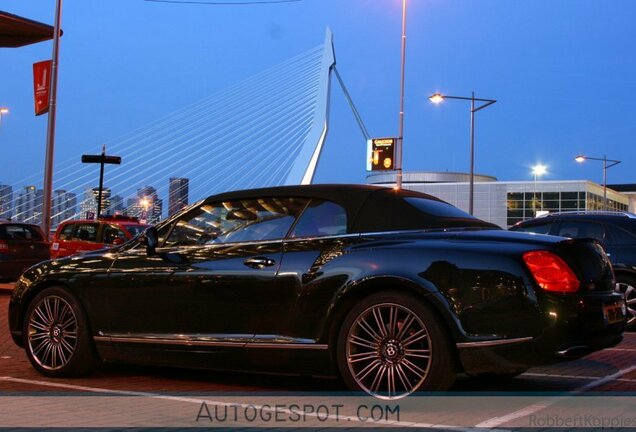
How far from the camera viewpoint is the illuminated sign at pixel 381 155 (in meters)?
22.3

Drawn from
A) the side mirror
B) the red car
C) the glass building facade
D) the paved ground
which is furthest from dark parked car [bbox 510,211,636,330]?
the glass building facade

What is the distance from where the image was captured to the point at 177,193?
133ft

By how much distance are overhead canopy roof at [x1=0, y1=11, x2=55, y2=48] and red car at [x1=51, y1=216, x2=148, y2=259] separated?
44.4 ft

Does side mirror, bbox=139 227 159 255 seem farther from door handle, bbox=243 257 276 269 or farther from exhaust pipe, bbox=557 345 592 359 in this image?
exhaust pipe, bbox=557 345 592 359

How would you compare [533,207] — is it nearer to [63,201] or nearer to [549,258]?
[63,201]

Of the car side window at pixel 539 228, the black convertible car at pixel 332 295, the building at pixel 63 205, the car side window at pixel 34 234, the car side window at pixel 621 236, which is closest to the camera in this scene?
the black convertible car at pixel 332 295

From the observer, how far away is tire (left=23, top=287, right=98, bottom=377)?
6.26 m

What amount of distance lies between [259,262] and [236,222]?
0.54 m

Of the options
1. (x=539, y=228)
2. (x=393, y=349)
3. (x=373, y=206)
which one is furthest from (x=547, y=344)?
(x=539, y=228)

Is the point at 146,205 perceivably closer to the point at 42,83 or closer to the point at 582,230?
the point at 42,83

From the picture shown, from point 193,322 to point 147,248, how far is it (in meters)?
0.77

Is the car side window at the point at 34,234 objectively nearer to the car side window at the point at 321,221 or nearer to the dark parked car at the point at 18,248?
the dark parked car at the point at 18,248

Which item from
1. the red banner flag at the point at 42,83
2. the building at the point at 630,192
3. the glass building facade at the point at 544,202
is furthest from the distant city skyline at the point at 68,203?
the building at the point at 630,192

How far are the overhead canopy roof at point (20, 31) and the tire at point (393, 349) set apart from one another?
88.3ft
